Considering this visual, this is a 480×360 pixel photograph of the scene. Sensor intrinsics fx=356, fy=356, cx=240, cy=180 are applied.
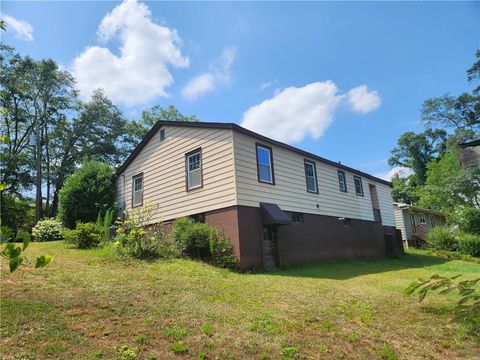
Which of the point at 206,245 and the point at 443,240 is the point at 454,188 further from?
the point at 206,245

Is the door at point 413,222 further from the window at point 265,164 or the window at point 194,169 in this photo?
the window at point 194,169

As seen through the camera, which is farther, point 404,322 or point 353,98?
point 353,98

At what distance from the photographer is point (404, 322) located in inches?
255

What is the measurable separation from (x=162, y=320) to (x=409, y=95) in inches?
484

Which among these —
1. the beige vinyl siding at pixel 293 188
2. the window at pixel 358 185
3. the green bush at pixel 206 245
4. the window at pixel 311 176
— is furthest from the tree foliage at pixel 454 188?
the green bush at pixel 206 245

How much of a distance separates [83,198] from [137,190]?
2689mm

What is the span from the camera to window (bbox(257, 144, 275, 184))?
13.7 meters

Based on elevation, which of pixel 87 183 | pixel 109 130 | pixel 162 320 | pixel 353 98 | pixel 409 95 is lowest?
pixel 162 320

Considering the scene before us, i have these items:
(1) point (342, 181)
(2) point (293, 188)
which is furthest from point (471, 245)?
(2) point (293, 188)

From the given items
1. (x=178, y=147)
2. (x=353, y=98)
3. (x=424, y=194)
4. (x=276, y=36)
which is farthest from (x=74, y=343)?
(x=424, y=194)

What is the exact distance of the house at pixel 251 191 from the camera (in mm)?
12578

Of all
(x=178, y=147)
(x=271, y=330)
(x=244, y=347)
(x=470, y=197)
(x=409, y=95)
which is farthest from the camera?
(x=470, y=197)

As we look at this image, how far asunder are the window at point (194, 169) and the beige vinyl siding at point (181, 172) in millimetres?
215

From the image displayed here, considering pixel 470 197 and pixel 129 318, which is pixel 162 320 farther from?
pixel 470 197
